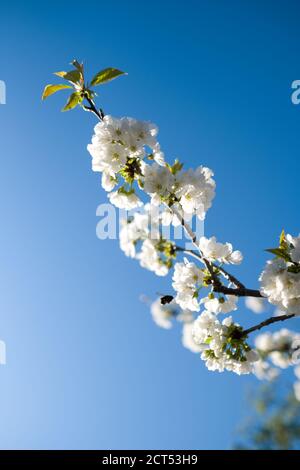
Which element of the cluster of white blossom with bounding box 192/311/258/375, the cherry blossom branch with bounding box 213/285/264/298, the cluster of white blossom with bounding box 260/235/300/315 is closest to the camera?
the cluster of white blossom with bounding box 260/235/300/315

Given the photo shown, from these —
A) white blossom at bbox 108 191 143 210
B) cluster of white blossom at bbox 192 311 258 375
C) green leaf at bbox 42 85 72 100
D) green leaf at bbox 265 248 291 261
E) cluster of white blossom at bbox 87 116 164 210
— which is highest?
green leaf at bbox 42 85 72 100

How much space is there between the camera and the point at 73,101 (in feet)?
6.68

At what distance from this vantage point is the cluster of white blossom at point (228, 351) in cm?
216

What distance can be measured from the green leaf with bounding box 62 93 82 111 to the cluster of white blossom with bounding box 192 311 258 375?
5.17ft

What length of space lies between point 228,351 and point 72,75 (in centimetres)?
186

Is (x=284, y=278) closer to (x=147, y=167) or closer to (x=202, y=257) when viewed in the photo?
(x=202, y=257)

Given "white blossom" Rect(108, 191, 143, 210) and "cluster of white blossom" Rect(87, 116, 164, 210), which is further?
"white blossom" Rect(108, 191, 143, 210)

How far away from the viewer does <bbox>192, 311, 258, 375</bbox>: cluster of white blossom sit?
2164 mm

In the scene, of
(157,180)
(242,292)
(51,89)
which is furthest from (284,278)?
(51,89)

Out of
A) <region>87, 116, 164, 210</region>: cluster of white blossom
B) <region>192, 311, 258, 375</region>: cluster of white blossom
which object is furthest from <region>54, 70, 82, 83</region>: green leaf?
<region>192, 311, 258, 375</region>: cluster of white blossom

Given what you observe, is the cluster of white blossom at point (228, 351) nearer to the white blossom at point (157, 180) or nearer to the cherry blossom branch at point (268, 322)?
the cherry blossom branch at point (268, 322)

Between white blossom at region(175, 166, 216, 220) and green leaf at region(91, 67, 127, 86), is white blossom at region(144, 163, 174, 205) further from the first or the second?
green leaf at region(91, 67, 127, 86)

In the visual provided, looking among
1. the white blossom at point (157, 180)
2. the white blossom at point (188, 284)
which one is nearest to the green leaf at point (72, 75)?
the white blossom at point (157, 180)
